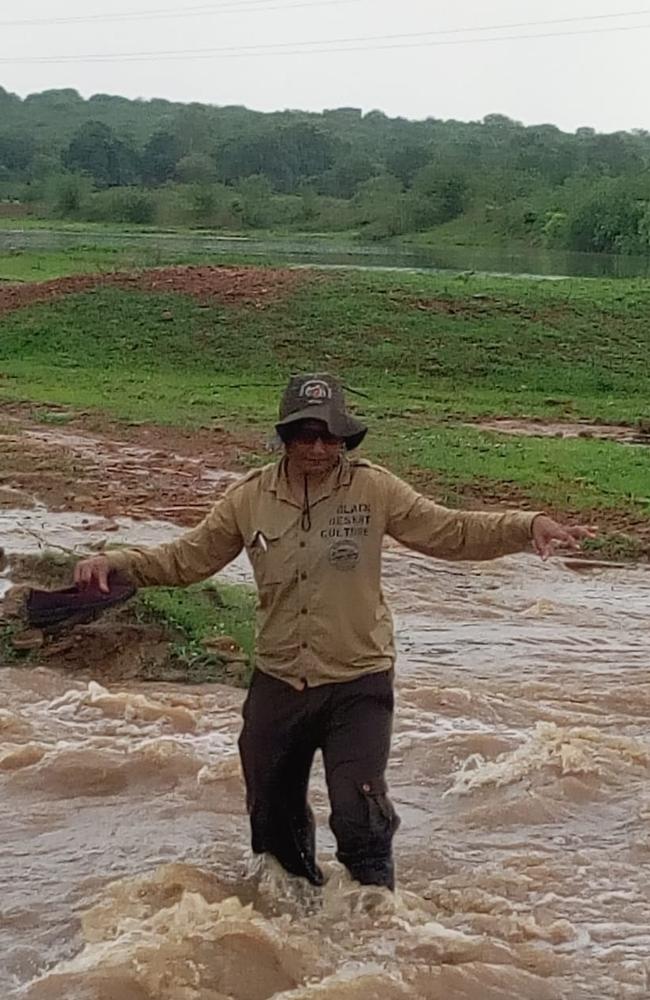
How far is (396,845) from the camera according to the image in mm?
6453

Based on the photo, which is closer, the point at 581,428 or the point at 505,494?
the point at 505,494

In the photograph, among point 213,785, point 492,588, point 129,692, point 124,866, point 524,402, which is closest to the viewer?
point 124,866

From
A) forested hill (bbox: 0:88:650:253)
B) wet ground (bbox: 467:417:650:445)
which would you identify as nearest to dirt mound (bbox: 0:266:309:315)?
wet ground (bbox: 467:417:650:445)

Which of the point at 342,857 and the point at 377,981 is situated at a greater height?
the point at 342,857

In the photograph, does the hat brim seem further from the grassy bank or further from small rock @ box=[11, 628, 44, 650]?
the grassy bank

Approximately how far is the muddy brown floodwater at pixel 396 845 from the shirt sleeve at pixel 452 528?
4.10 feet

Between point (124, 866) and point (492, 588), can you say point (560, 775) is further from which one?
point (492, 588)

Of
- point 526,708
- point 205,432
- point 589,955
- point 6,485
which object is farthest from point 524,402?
point 589,955

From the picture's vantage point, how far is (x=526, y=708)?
8.33 meters

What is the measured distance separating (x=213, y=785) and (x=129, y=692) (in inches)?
51.2

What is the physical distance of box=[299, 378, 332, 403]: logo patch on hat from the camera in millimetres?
4922

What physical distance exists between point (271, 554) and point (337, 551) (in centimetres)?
22

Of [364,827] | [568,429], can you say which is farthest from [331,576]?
[568,429]

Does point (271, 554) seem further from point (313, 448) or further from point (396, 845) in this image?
point (396, 845)
